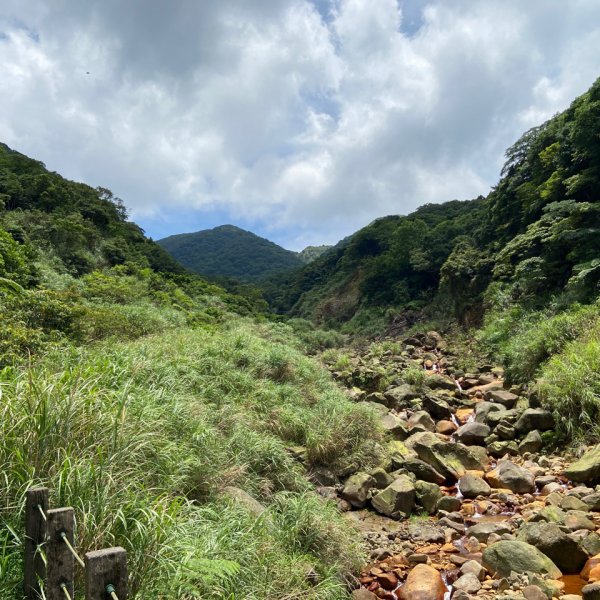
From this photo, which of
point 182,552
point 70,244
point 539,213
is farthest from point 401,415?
point 70,244

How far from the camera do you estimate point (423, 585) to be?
15.1ft

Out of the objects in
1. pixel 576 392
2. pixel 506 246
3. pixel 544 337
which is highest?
pixel 506 246

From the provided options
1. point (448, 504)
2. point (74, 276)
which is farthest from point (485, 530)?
point (74, 276)

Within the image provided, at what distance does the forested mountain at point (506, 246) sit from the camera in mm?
14164

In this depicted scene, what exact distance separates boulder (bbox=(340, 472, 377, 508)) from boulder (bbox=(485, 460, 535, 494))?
2097mm

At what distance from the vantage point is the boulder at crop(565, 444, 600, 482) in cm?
629

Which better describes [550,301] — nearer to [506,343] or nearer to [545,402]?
[506,343]

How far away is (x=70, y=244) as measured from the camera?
2095cm

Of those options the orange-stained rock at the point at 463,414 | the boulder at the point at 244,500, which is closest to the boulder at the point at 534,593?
the boulder at the point at 244,500

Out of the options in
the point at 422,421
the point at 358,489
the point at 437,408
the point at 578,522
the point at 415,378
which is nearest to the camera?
the point at 578,522

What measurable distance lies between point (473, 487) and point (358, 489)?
1952mm

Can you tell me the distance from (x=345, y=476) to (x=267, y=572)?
399 cm

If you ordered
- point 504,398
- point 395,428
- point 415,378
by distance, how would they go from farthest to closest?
point 415,378, point 504,398, point 395,428

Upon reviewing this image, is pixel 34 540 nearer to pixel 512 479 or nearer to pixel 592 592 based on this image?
pixel 592 592
